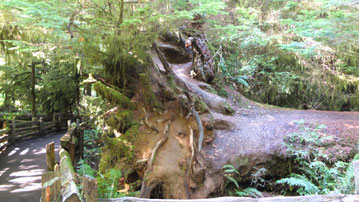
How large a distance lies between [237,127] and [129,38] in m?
5.87

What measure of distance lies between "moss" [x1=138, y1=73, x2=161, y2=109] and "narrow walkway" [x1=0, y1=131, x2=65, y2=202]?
169 inches

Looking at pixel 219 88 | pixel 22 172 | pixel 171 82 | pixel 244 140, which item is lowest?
pixel 22 172

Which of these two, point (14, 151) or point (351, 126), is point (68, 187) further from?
point (351, 126)

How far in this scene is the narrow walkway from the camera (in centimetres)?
615

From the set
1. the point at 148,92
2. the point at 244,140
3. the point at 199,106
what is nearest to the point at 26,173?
the point at 148,92

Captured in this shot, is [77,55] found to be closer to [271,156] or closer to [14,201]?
[14,201]

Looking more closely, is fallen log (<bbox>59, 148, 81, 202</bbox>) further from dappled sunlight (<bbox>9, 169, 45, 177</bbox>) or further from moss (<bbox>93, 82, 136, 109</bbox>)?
dappled sunlight (<bbox>9, 169, 45, 177</bbox>)

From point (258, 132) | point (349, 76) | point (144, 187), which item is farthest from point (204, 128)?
point (349, 76)

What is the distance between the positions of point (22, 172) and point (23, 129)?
6450mm

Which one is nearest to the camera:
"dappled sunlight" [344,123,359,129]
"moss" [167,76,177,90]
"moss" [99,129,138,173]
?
"moss" [99,129,138,173]

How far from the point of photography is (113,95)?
7988mm

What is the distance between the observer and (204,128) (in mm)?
9109

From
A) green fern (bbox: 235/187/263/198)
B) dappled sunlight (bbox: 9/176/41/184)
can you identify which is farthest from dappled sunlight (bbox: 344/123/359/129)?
dappled sunlight (bbox: 9/176/41/184)

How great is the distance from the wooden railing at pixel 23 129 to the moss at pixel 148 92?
273 inches
